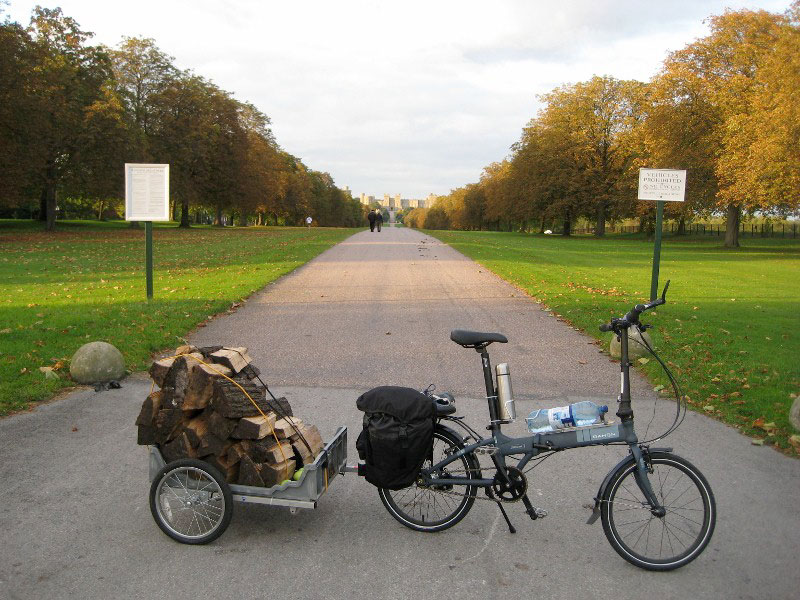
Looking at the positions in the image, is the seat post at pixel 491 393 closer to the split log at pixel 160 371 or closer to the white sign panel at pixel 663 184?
the split log at pixel 160 371

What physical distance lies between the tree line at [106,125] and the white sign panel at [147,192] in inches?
1001

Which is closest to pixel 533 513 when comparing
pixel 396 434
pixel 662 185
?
pixel 396 434

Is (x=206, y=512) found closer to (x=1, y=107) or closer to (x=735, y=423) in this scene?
(x=735, y=423)

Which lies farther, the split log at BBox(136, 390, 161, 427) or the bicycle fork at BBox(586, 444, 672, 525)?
the split log at BBox(136, 390, 161, 427)

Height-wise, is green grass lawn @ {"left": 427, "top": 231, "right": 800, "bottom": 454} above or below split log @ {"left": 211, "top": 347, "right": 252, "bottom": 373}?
below

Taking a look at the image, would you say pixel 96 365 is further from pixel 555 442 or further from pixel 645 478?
pixel 645 478

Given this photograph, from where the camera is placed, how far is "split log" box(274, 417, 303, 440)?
3.97 m

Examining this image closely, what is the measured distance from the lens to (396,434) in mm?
3656

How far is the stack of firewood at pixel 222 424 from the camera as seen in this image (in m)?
3.84

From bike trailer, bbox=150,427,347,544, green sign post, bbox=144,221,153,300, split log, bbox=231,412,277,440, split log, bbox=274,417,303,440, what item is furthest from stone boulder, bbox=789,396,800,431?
green sign post, bbox=144,221,153,300

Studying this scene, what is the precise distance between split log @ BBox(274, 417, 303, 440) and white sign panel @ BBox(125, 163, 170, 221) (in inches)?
330

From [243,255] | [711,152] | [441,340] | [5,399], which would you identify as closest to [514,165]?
[711,152]

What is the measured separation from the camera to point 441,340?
Answer: 9.66 metres

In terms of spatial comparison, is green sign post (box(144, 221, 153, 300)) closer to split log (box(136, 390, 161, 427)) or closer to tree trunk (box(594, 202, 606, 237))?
split log (box(136, 390, 161, 427))
